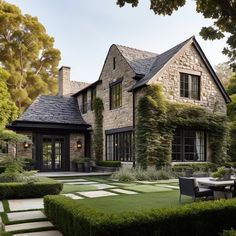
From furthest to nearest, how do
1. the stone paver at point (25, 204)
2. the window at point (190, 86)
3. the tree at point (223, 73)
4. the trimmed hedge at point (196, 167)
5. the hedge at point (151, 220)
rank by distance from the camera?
the tree at point (223, 73), the window at point (190, 86), the trimmed hedge at point (196, 167), the stone paver at point (25, 204), the hedge at point (151, 220)

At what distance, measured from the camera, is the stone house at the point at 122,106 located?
17250 millimetres

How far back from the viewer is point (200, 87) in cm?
1822

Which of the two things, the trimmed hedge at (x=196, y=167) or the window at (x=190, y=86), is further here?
the window at (x=190, y=86)

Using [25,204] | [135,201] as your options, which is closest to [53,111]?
[25,204]

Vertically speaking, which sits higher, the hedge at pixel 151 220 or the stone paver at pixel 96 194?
the hedge at pixel 151 220

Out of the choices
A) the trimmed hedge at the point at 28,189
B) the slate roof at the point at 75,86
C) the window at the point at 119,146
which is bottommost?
the trimmed hedge at the point at 28,189

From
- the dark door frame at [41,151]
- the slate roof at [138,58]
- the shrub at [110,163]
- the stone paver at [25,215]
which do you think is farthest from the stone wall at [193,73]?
the stone paver at [25,215]

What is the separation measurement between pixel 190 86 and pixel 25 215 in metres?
13.3

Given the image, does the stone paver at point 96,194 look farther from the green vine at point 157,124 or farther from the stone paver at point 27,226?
the green vine at point 157,124

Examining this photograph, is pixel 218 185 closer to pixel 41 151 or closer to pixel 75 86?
pixel 41 151

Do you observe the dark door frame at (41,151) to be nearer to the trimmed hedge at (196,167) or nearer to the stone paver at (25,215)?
the trimmed hedge at (196,167)

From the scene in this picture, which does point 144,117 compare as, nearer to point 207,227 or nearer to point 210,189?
point 210,189

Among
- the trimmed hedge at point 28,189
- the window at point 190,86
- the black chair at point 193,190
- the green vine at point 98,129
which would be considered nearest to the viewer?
the black chair at point 193,190

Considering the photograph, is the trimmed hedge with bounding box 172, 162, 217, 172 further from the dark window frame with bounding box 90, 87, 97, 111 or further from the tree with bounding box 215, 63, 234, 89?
the tree with bounding box 215, 63, 234, 89
